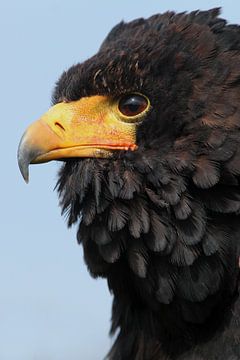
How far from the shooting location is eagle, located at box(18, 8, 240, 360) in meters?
5.38

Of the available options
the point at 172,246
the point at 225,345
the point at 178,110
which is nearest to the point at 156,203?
the point at 172,246

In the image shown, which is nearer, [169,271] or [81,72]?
[169,271]

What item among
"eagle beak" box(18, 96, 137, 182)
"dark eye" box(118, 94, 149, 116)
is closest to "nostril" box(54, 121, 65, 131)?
"eagle beak" box(18, 96, 137, 182)

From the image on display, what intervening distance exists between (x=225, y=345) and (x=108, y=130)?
1.70m

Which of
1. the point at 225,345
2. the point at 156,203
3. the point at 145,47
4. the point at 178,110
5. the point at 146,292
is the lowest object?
the point at 225,345

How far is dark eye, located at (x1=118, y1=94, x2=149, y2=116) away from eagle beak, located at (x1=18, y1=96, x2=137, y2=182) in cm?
9

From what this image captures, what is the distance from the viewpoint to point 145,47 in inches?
226

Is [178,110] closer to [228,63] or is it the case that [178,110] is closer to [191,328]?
[228,63]

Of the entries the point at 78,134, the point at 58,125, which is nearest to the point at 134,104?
the point at 78,134

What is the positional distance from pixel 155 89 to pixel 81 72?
2.02 ft

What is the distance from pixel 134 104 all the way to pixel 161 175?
57cm

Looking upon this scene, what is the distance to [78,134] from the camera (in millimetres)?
5797

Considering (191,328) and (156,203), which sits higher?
(156,203)

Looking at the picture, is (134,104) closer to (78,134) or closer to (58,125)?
(78,134)
